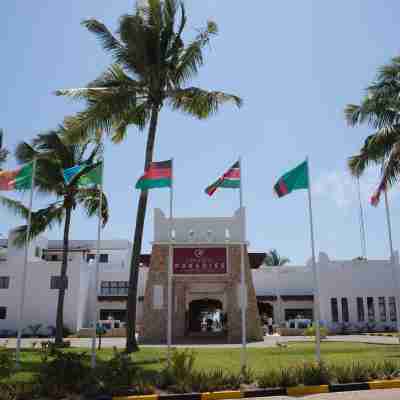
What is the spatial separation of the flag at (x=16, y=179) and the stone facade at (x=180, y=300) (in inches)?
525

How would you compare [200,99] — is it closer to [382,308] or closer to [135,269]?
[135,269]

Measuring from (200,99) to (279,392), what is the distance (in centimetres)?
1179

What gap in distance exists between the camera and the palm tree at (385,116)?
19312mm

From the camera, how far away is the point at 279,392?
10.6 meters

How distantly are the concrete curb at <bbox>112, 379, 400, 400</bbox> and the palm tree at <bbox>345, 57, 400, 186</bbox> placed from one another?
1024 centimetres

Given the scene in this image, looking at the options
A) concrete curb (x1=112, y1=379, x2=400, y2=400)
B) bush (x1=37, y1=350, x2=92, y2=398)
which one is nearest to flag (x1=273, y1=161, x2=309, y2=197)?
concrete curb (x1=112, y1=379, x2=400, y2=400)

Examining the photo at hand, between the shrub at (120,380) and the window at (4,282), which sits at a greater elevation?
the window at (4,282)

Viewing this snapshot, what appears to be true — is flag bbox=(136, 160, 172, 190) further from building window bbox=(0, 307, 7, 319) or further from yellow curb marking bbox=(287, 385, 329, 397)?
building window bbox=(0, 307, 7, 319)

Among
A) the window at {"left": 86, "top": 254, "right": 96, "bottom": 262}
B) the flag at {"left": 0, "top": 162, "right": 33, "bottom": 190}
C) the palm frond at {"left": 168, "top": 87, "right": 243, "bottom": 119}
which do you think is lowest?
the flag at {"left": 0, "top": 162, "right": 33, "bottom": 190}

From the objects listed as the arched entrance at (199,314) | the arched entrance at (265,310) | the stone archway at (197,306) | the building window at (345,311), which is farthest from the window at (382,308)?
the stone archway at (197,306)

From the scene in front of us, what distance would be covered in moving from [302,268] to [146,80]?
30365 millimetres

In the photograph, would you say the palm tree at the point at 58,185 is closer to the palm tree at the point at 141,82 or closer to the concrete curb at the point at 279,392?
the palm tree at the point at 141,82

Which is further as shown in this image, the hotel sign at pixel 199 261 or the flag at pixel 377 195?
the hotel sign at pixel 199 261

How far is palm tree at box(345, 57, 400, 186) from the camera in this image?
1931cm
